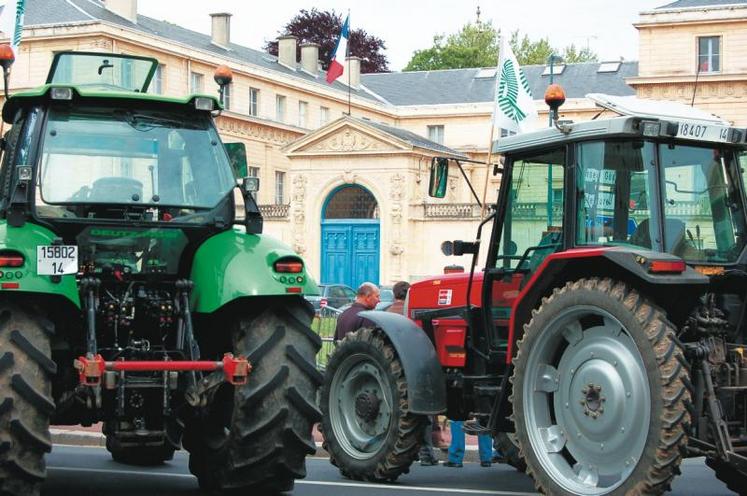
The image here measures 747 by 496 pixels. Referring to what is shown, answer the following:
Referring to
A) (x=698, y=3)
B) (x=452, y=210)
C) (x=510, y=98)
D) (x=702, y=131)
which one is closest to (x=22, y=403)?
(x=702, y=131)

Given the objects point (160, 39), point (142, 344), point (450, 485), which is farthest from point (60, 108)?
point (160, 39)

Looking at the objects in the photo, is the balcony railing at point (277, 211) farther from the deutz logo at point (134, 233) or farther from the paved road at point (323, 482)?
the deutz logo at point (134, 233)

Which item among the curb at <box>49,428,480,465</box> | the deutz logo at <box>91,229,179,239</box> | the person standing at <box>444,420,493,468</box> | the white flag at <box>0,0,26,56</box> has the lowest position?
the curb at <box>49,428,480,465</box>

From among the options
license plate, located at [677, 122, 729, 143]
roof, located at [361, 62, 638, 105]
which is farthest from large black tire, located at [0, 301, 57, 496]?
roof, located at [361, 62, 638, 105]

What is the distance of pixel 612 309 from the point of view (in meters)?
8.80

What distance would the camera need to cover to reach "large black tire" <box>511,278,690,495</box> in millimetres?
8445

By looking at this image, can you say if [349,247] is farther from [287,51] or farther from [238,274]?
[238,274]

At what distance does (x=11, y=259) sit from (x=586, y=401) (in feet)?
12.6

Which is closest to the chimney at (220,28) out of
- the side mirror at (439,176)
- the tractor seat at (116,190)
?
the side mirror at (439,176)

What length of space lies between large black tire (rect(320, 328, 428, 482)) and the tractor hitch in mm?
3086

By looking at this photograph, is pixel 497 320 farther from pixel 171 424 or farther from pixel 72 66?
pixel 72 66

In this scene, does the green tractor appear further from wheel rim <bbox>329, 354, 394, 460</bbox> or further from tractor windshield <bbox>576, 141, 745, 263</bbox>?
wheel rim <bbox>329, 354, 394, 460</bbox>

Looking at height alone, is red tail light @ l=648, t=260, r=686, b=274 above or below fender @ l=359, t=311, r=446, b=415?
above

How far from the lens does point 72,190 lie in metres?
9.59
